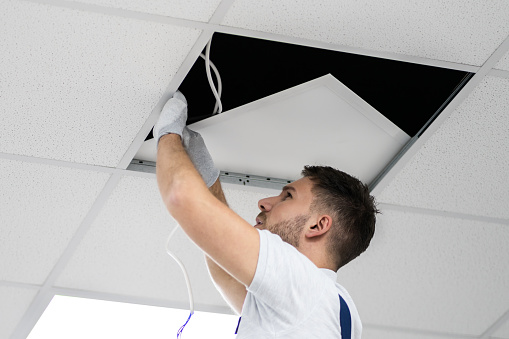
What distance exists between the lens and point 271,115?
1.75 metres

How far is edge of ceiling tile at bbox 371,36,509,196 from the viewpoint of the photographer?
1.60m

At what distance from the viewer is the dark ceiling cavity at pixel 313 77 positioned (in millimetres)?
1687

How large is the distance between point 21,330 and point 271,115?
1.24 meters

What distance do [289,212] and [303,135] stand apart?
227mm

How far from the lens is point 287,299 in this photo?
140 centimetres

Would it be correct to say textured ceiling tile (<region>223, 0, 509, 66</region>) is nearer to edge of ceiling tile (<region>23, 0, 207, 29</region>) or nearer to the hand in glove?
edge of ceiling tile (<region>23, 0, 207, 29</region>)

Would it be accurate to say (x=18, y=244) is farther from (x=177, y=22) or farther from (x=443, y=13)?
(x=443, y=13)

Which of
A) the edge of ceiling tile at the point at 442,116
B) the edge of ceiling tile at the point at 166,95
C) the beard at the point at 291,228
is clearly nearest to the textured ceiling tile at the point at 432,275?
the edge of ceiling tile at the point at 442,116

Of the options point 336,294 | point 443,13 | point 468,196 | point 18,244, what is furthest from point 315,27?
point 18,244

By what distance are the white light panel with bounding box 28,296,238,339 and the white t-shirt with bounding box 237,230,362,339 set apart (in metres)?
1.00

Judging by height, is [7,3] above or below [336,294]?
above

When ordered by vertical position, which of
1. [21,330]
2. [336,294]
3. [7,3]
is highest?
[7,3]

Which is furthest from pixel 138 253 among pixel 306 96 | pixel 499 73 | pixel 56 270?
pixel 499 73

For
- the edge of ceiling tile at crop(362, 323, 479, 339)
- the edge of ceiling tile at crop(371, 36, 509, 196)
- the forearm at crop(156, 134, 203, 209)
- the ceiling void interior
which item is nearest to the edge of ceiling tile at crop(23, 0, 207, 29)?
the ceiling void interior
